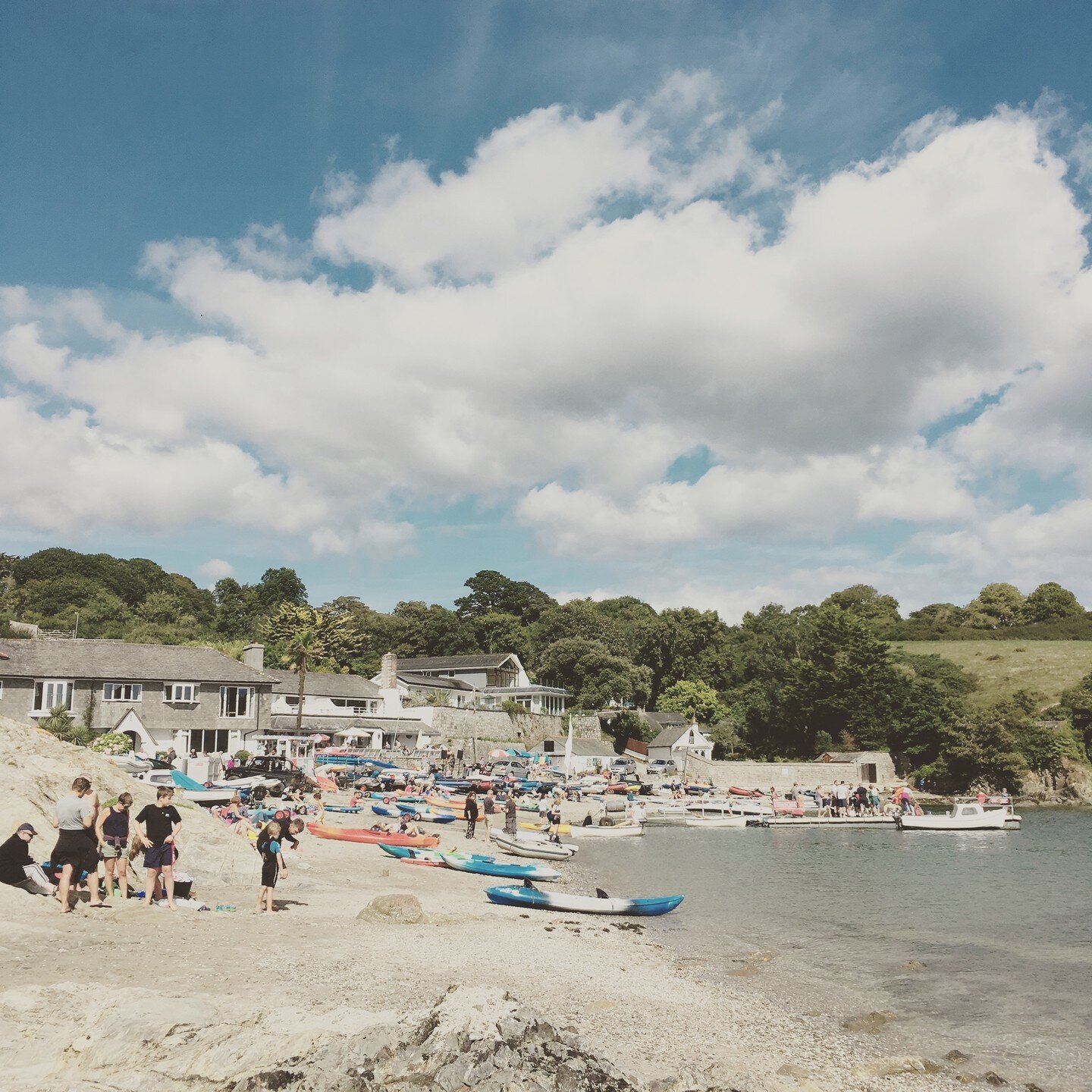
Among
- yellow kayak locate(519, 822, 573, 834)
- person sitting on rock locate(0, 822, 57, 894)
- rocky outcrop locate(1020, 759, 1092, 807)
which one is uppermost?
person sitting on rock locate(0, 822, 57, 894)

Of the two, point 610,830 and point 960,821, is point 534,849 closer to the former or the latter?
point 610,830

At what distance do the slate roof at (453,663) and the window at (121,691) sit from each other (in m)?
41.9

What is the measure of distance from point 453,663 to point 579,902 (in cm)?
7473

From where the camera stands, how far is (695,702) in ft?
313

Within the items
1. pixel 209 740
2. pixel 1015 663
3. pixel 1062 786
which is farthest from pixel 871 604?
pixel 209 740

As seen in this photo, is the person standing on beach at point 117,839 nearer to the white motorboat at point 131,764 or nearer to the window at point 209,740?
the white motorboat at point 131,764

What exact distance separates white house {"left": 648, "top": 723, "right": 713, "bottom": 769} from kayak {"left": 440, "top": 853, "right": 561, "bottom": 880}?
5581 cm

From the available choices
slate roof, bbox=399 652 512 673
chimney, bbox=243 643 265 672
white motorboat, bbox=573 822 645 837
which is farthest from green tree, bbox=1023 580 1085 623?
chimney, bbox=243 643 265 672

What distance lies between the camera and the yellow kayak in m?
40.2

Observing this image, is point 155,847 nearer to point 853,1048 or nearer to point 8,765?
point 8,765

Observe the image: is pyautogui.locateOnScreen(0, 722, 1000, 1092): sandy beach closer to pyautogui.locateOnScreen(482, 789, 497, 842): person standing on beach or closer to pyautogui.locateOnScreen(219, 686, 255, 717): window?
pyautogui.locateOnScreen(482, 789, 497, 842): person standing on beach

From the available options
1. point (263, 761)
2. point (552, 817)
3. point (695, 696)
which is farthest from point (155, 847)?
point (695, 696)

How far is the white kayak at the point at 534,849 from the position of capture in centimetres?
3356

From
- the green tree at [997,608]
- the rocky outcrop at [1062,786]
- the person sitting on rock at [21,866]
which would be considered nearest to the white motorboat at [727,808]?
the rocky outcrop at [1062,786]
